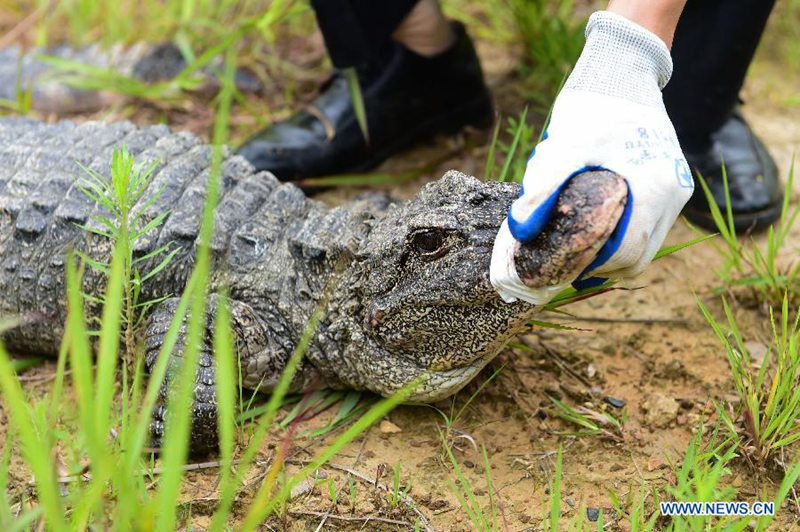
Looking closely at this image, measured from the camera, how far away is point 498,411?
2576 millimetres

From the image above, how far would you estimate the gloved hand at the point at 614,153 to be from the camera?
6.33 ft

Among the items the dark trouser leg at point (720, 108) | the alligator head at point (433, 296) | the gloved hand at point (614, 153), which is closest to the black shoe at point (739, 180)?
the dark trouser leg at point (720, 108)

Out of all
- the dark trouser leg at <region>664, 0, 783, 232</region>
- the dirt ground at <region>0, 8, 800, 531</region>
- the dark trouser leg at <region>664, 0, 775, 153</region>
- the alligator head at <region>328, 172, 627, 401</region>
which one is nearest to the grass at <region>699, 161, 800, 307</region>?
the dirt ground at <region>0, 8, 800, 531</region>

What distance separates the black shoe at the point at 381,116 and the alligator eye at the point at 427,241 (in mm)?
1517

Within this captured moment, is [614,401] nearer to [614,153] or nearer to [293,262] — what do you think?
[614,153]

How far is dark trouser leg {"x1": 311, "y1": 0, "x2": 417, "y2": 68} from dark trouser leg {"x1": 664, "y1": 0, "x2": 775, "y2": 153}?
3.96 feet

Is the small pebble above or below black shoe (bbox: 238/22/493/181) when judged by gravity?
below

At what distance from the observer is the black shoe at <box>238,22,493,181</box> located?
3.71m

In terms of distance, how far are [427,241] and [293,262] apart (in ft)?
1.83

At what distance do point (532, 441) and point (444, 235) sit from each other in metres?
0.71

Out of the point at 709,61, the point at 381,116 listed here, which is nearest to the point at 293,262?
the point at 381,116

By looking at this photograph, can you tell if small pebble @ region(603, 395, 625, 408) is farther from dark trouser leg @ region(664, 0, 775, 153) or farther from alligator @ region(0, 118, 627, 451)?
dark trouser leg @ region(664, 0, 775, 153)

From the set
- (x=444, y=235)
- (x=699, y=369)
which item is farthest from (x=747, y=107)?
(x=444, y=235)

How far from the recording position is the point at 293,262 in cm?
266
